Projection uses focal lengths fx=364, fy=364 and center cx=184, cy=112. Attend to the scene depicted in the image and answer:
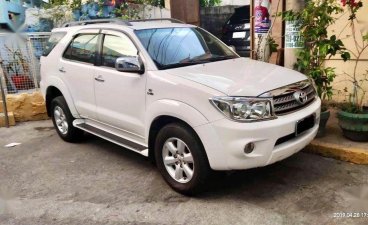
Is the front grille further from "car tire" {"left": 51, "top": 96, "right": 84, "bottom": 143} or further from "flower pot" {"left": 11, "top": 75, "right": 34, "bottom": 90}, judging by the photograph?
"flower pot" {"left": 11, "top": 75, "right": 34, "bottom": 90}

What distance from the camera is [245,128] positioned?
3.16 m

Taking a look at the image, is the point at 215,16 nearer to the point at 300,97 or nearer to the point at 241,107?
the point at 300,97

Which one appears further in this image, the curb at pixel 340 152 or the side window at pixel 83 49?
the side window at pixel 83 49

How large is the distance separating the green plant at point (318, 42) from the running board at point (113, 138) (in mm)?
2365

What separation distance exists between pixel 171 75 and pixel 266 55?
3234 millimetres

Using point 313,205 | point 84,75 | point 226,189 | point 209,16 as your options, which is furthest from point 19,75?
point 209,16

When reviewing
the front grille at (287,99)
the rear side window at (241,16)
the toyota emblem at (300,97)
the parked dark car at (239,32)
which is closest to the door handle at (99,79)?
the front grille at (287,99)

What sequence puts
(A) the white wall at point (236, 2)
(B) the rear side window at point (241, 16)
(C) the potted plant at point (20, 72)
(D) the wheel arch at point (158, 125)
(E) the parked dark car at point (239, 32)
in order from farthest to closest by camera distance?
(A) the white wall at point (236, 2)
(B) the rear side window at point (241, 16)
(E) the parked dark car at point (239, 32)
(C) the potted plant at point (20, 72)
(D) the wheel arch at point (158, 125)

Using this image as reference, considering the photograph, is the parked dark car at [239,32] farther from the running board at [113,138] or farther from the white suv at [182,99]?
the running board at [113,138]

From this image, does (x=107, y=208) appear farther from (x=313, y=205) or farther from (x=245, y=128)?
(x=313, y=205)

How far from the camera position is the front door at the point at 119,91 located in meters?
4.02

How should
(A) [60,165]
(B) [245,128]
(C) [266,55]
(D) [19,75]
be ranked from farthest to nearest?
(D) [19,75] → (C) [266,55] → (A) [60,165] → (B) [245,128]

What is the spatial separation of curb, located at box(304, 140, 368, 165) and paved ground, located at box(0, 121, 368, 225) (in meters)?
0.09

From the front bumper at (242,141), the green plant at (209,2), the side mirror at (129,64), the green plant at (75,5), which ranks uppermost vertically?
the green plant at (209,2)
